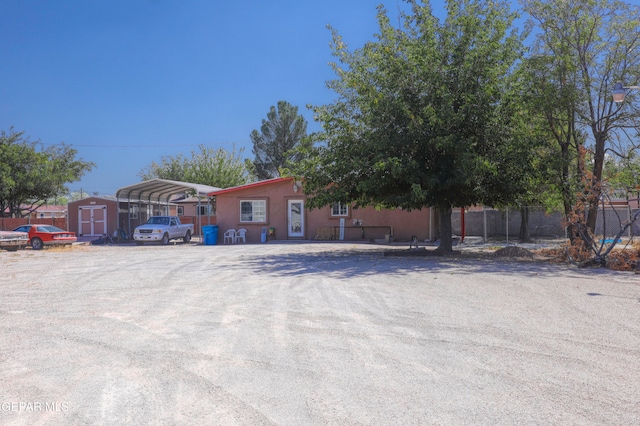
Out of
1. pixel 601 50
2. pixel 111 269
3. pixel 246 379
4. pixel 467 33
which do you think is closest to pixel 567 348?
pixel 246 379

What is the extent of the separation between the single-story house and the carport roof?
1.60 meters

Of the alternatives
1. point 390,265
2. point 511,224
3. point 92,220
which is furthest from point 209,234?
point 511,224

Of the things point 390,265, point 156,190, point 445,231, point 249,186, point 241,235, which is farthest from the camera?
point 156,190

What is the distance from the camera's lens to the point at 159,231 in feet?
95.7

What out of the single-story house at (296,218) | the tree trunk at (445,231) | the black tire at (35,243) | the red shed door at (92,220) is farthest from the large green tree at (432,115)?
the red shed door at (92,220)

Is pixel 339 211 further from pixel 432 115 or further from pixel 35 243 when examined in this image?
pixel 35 243

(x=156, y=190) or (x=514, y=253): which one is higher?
(x=156, y=190)

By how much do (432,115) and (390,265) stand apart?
15.7 ft

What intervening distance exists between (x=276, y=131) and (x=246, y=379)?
48.4m

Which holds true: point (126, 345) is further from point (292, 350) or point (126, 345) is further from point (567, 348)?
point (567, 348)

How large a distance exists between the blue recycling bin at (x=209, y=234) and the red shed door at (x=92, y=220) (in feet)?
37.9

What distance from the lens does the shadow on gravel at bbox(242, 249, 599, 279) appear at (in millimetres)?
14141

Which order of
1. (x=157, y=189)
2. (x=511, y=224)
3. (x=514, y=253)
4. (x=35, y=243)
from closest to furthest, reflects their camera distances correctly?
(x=514, y=253)
(x=35, y=243)
(x=511, y=224)
(x=157, y=189)

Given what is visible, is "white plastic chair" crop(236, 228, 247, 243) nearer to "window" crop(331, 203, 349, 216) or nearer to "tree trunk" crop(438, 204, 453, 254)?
"window" crop(331, 203, 349, 216)
